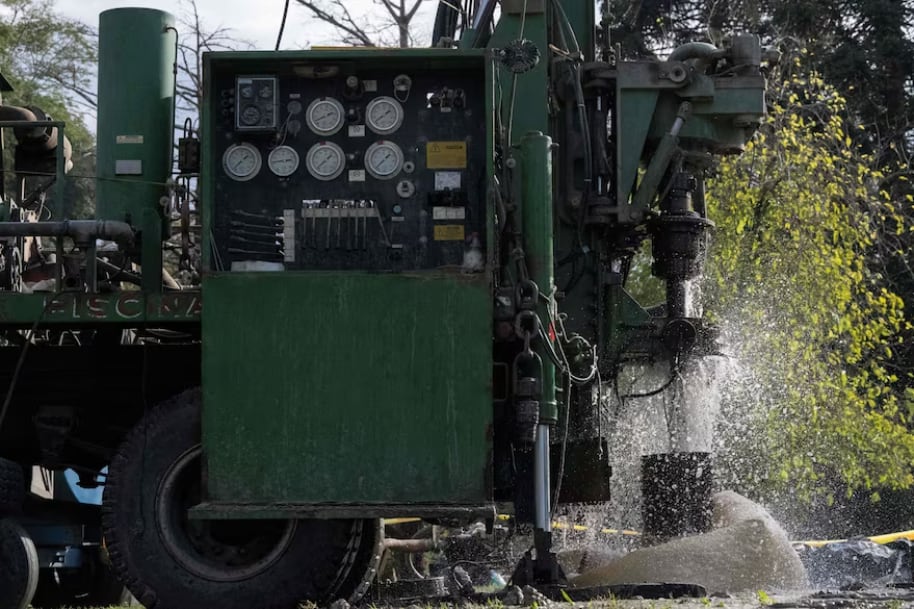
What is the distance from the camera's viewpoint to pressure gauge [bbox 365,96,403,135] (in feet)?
23.4

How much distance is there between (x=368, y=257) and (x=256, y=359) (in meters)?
0.72

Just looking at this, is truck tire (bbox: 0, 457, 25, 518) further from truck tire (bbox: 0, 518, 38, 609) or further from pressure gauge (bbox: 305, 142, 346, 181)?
pressure gauge (bbox: 305, 142, 346, 181)

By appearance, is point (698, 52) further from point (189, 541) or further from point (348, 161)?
point (189, 541)

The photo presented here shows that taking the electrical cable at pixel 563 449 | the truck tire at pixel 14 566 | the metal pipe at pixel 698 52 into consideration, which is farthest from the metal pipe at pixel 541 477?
the truck tire at pixel 14 566

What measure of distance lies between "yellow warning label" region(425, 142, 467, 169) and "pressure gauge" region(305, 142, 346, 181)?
43cm

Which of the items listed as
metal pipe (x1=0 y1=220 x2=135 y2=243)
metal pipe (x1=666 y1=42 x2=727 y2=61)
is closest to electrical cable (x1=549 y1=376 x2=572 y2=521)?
metal pipe (x1=666 y1=42 x2=727 y2=61)

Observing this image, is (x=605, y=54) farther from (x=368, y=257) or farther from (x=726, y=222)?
(x=726, y=222)

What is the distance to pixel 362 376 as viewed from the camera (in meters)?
6.88

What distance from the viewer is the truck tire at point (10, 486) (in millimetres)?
7820

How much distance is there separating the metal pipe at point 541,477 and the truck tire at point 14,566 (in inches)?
112

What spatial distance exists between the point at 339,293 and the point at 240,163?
83cm

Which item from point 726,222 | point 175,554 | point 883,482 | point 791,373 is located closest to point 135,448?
point 175,554

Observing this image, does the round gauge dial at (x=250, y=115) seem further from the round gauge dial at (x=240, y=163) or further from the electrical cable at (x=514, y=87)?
the electrical cable at (x=514, y=87)

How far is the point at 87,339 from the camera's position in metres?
8.41
